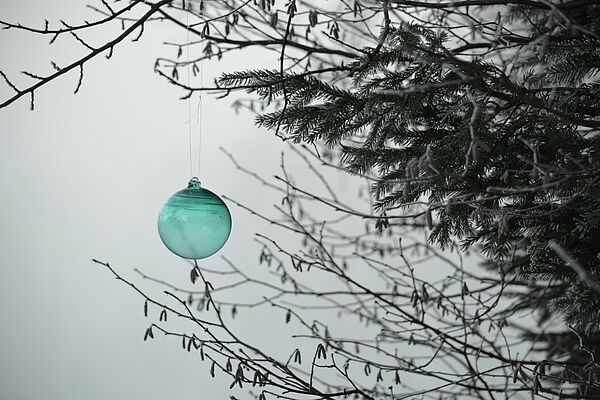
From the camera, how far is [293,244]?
216 centimetres

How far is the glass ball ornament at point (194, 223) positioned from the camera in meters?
1.05

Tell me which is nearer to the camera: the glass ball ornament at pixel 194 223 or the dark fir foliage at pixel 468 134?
the dark fir foliage at pixel 468 134

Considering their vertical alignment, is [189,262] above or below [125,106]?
below

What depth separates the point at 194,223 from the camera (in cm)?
105

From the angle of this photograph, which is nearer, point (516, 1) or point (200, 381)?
point (516, 1)

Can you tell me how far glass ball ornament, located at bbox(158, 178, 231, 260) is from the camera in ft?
3.43

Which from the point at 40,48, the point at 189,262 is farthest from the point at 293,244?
the point at 40,48

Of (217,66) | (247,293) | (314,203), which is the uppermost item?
(217,66)

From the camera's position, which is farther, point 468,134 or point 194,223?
point 194,223

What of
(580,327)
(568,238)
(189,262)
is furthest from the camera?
(189,262)

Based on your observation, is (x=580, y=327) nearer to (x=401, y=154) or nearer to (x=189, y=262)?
(x=401, y=154)

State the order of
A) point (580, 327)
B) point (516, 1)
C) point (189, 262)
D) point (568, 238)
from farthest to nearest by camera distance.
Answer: point (189, 262) → point (580, 327) → point (568, 238) → point (516, 1)

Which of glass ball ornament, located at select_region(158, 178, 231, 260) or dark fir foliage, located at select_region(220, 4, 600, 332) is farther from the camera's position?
glass ball ornament, located at select_region(158, 178, 231, 260)

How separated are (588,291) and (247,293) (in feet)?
4.25
